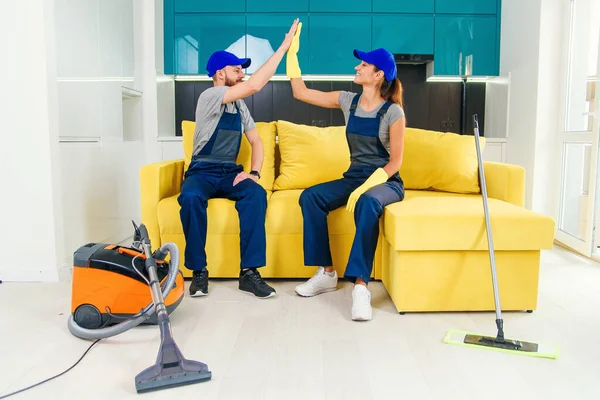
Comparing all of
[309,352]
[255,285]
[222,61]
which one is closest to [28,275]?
[255,285]

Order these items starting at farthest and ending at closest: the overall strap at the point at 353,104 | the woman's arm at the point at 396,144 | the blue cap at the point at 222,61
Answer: the blue cap at the point at 222,61, the overall strap at the point at 353,104, the woman's arm at the point at 396,144

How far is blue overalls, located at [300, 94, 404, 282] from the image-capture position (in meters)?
2.64

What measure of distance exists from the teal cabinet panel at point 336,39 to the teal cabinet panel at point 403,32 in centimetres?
9

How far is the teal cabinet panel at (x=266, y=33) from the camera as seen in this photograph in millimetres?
4836

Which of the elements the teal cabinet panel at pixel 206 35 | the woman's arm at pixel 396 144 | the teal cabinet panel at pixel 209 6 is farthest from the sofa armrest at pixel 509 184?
the teal cabinet panel at pixel 209 6

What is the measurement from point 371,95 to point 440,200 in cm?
62

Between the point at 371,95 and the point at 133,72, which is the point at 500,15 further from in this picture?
the point at 133,72

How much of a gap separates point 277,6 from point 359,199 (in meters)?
2.65

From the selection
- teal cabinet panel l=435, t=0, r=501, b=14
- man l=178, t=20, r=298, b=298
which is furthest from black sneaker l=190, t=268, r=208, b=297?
teal cabinet panel l=435, t=0, r=501, b=14

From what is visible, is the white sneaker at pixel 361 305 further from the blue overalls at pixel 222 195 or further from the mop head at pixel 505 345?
the blue overalls at pixel 222 195

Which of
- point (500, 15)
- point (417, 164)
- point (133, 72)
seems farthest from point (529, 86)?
point (133, 72)

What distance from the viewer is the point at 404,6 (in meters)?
4.82

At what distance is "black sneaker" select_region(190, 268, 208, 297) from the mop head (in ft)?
3.81

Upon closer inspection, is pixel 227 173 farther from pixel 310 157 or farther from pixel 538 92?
pixel 538 92
